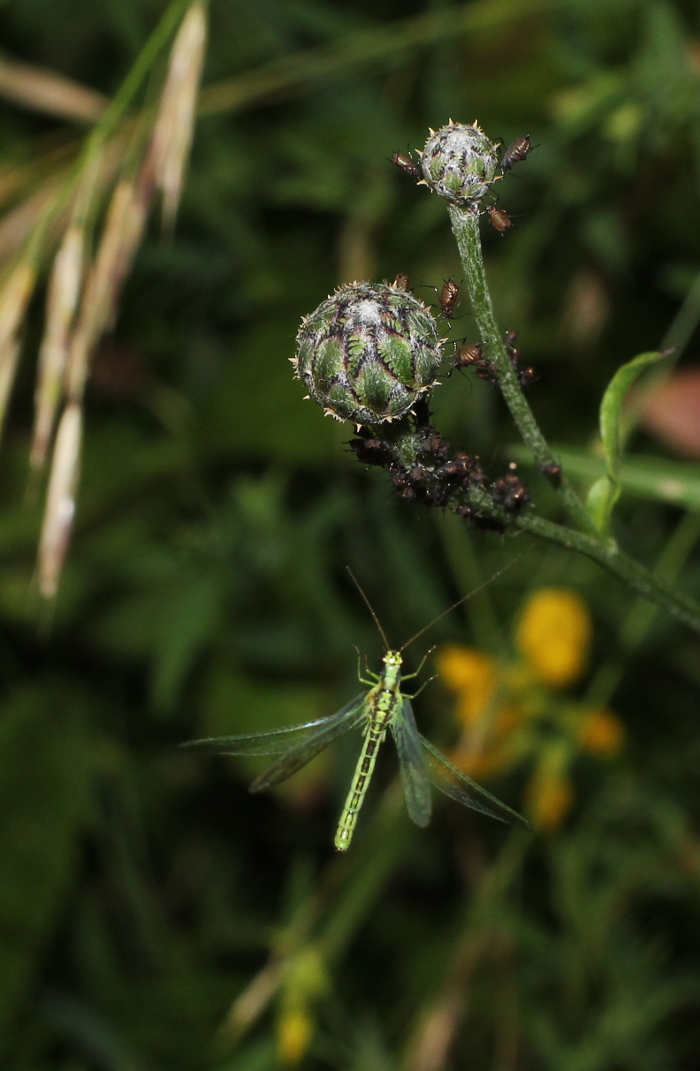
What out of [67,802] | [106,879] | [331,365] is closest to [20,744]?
[67,802]

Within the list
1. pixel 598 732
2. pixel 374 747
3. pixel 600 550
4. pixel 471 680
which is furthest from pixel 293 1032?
pixel 600 550

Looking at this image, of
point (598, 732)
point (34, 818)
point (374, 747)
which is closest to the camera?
point (374, 747)

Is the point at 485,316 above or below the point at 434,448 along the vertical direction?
above

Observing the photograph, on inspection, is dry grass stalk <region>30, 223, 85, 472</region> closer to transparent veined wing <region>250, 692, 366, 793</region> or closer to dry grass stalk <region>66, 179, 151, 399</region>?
dry grass stalk <region>66, 179, 151, 399</region>

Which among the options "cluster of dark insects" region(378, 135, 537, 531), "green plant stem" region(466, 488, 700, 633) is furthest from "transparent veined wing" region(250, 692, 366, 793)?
"cluster of dark insects" region(378, 135, 537, 531)

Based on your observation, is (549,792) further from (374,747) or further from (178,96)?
(178,96)

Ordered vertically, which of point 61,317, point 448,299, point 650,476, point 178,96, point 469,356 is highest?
point 178,96

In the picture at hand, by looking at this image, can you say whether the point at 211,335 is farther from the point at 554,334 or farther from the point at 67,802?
the point at 67,802

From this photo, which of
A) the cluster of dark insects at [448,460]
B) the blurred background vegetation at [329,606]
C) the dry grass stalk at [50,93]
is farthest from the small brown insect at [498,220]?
the dry grass stalk at [50,93]
